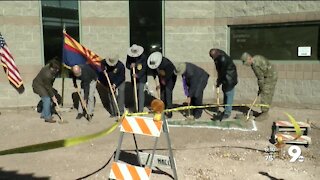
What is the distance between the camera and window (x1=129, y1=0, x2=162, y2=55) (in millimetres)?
11461

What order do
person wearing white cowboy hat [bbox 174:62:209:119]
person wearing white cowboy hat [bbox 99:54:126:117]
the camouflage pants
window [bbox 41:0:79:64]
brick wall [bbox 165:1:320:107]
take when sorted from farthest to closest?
window [bbox 41:0:79:64] < brick wall [bbox 165:1:320:107] < person wearing white cowboy hat [bbox 99:54:126:117] < the camouflage pants < person wearing white cowboy hat [bbox 174:62:209:119]

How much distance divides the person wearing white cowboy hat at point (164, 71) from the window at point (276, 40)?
3159 millimetres

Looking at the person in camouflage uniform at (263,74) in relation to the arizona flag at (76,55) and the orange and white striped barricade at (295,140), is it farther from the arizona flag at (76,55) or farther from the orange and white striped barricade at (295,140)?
the arizona flag at (76,55)

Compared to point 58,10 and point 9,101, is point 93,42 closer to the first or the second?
point 58,10

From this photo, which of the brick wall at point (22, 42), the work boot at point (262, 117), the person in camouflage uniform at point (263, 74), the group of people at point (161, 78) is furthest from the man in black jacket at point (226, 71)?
the brick wall at point (22, 42)

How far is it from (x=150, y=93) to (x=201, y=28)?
2.63 m

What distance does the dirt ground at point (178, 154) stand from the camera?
6.05 meters

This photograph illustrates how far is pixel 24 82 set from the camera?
35.5ft

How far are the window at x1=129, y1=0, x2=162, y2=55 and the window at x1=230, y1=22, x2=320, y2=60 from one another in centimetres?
234

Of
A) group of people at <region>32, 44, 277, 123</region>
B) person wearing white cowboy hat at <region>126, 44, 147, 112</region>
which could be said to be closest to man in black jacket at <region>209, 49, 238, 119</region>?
group of people at <region>32, 44, 277, 123</region>

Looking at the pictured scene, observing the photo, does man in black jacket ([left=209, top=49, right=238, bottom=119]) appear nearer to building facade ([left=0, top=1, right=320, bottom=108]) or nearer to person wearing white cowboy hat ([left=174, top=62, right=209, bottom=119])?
person wearing white cowboy hat ([left=174, top=62, right=209, bottom=119])

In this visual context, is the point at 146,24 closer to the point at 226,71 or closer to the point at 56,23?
the point at 56,23

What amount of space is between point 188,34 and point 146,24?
1.37 m

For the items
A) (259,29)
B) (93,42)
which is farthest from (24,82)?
(259,29)
